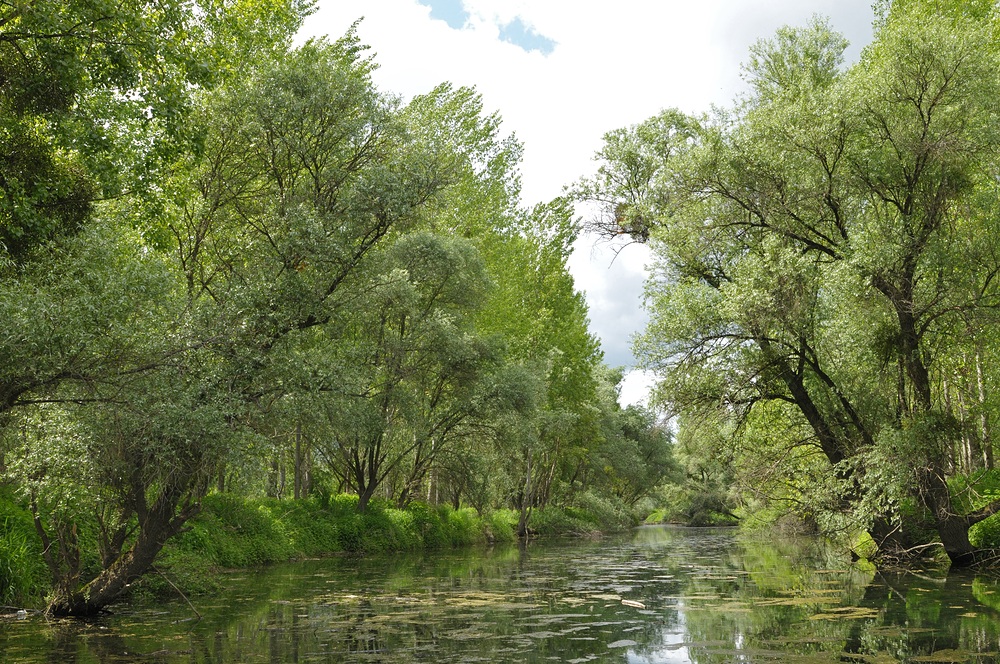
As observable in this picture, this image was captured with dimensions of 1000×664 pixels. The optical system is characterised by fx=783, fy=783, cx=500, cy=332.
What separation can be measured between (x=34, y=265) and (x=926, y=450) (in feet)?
56.6

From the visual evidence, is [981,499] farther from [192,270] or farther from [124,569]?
[192,270]

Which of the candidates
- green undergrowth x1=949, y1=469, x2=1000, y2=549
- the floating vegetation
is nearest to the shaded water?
the floating vegetation

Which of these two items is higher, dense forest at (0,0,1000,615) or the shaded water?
dense forest at (0,0,1000,615)

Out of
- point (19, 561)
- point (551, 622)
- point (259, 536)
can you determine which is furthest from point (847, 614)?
point (259, 536)

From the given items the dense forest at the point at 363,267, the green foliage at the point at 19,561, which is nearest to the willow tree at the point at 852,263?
the dense forest at the point at 363,267

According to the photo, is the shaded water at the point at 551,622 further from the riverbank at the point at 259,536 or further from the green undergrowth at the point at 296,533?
the green undergrowth at the point at 296,533

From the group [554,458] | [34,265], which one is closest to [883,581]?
[34,265]

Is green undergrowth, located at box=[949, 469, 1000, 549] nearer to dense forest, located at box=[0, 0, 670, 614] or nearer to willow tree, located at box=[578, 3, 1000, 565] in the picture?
willow tree, located at box=[578, 3, 1000, 565]

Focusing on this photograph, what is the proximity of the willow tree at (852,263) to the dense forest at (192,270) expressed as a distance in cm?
404

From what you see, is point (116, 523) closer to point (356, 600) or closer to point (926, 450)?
point (356, 600)

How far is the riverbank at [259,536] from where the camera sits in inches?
513

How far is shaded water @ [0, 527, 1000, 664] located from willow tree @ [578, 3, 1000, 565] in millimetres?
2923

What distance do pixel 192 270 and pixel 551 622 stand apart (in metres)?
11.8

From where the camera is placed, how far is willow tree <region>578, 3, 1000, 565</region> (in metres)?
16.6
